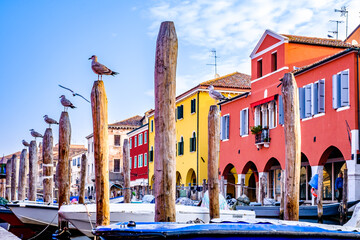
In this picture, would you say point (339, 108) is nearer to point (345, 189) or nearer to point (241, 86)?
point (345, 189)

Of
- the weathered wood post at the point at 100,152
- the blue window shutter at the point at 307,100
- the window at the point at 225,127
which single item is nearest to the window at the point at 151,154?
the window at the point at 225,127

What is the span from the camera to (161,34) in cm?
801

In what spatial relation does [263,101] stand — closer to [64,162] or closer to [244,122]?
[244,122]

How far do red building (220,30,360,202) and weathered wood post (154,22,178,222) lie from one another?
10.9 m

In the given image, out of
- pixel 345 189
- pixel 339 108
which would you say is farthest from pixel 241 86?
pixel 345 189

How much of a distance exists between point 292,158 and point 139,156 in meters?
34.9

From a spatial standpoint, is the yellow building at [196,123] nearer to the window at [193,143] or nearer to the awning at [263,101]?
the window at [193,143]

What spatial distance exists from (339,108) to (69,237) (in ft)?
30.6

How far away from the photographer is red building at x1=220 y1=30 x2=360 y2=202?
17703 mm

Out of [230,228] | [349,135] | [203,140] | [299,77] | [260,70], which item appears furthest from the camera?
[203,140]

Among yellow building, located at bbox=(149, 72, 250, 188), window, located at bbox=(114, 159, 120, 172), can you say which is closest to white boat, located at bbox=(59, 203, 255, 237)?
yellow building, located at bbox=(149, 72, 250, 188)

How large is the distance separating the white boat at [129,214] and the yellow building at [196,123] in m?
18.2

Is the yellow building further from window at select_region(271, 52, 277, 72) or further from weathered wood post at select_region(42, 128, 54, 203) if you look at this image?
weathered wood post at select_region(42, 128, 54, 203)

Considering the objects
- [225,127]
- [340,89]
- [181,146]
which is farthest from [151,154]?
[340,89]
